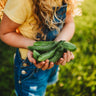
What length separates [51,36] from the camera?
1803mm

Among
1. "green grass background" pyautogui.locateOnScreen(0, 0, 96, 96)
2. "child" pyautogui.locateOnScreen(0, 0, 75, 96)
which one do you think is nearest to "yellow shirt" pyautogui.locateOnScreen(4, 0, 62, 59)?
"child" pyautogui.locateOnScreen(0, 0, 75, 96)

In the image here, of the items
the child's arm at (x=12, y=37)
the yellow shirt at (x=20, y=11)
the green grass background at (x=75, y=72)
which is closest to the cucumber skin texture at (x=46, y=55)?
the child's arm at (x=12, y=37)

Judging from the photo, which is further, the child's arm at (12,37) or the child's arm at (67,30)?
the child's arm at (67,30)

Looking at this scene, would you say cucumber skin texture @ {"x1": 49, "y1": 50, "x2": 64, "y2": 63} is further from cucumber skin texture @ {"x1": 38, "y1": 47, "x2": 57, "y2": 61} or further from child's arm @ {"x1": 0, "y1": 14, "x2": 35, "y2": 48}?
child's arm @ {"x1": 0, "y1": 14, "x2": 35, "y2": 48}

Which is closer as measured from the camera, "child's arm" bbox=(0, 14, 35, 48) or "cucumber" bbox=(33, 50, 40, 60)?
"cucumber" bbox=(33, 50, 40, 60)

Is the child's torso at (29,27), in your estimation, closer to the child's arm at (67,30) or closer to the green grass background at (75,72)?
the child's arm at (67,30)

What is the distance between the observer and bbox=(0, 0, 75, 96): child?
1457 mm

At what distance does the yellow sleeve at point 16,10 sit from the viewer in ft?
4.57

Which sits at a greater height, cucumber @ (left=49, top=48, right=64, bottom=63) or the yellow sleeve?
the yellow sleeve

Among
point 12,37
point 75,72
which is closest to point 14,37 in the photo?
point 12,37

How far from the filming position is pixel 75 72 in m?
3.20

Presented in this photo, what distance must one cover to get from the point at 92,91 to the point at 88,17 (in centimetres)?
262

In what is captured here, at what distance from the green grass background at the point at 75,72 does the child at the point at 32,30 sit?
99 centimetres

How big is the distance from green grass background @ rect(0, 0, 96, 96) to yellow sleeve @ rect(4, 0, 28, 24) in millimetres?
1542
